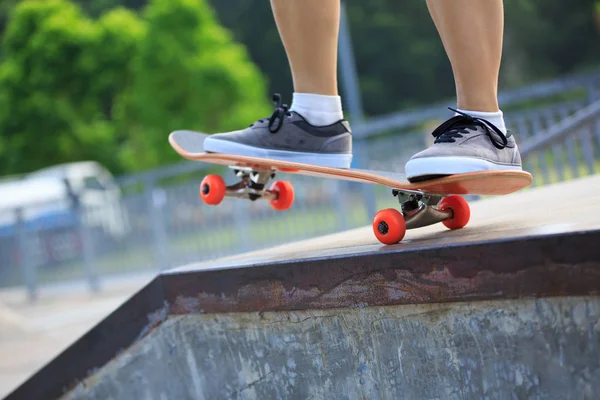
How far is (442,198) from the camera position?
84.8 inches

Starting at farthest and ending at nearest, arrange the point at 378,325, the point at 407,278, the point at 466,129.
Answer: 1. the point at 466,129
2. the point at 378,325
3. the point at 407,278

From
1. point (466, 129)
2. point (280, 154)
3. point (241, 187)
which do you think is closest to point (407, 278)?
point (466, 129)

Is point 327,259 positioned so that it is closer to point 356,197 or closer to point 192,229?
point 356,197

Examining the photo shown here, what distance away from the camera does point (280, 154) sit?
2.37 metres

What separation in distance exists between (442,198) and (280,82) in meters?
42.1

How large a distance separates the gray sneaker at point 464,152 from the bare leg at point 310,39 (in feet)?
1.70

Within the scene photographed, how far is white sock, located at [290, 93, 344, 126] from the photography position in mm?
2393

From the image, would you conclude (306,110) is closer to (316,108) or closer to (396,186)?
(316,108)

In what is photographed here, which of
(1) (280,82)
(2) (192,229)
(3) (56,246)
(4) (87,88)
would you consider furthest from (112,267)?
(1) (280,82)

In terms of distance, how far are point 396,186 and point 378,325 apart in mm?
433

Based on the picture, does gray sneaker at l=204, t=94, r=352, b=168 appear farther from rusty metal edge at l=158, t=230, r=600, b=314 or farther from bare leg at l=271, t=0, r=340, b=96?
rusty metal edge at l=158, t=230, r=600, b=314

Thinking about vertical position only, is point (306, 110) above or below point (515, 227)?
above

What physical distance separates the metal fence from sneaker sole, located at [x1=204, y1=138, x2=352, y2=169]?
3.35 metres

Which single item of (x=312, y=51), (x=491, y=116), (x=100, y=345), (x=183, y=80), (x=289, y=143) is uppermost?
(x=183, y=80)
